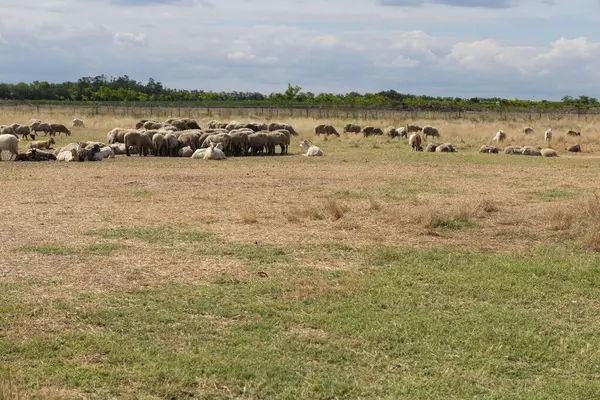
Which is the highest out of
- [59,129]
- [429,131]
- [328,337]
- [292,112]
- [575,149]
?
[292,112]

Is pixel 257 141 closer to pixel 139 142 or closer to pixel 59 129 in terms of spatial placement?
pixel 139 142

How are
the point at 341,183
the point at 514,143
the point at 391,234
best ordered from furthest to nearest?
the point at 514,143 < the point at 341,183 < the point at 391,234

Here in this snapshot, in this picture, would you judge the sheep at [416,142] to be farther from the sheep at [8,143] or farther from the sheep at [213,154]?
the sheep at [8,143]

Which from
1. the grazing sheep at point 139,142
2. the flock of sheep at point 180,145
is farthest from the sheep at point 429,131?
the grazing sheep at point 139,142

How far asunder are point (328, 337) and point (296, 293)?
1441mm

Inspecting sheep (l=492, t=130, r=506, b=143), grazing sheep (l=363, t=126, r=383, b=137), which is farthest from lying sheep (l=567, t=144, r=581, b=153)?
grazing sheep (l=363, t=126, r=383, b=137)

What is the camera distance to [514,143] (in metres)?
36.8

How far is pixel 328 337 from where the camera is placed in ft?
22.7

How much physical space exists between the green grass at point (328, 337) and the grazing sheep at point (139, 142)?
18337mm

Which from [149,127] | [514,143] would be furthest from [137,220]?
[514,143]

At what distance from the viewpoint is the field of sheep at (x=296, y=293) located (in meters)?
5.93

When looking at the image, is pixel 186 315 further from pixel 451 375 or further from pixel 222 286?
pixel 451 375

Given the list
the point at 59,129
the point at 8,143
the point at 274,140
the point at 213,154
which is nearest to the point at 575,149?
the point at 274,140

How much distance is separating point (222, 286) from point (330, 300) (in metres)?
1.35
